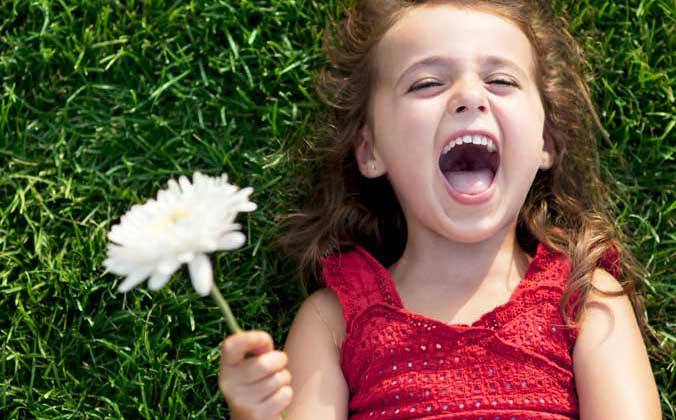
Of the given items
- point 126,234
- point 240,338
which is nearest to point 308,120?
point 240,338

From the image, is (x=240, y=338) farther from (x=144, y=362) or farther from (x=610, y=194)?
(x=610, y=194)

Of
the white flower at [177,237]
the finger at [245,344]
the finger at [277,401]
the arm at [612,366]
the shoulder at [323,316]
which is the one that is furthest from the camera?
the shoulder at [323,316]

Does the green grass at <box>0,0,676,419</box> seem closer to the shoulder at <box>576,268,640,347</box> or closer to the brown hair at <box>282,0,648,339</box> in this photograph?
the brown hair at <box>282,0,648,339</box>

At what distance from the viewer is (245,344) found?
1527 mm

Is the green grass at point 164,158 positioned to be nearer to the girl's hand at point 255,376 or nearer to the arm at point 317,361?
the arm at point 317,361

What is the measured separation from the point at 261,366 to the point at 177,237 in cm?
42

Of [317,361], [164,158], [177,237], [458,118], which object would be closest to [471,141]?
[458,118]

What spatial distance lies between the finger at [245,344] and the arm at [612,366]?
0.80m

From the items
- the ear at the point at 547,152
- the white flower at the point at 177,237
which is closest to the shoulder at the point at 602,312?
the ear at the point at 547,152

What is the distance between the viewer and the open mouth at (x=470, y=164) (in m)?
2.06

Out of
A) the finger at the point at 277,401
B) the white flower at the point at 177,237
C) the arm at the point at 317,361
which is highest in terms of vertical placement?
the white flower at the point at 177,237

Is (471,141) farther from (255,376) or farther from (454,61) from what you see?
(255,376)

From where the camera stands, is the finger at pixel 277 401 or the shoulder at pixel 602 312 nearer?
the finger at pixel 277 401

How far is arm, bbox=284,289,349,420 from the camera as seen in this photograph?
2.14 metres
